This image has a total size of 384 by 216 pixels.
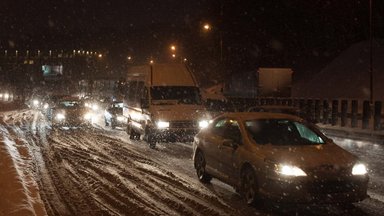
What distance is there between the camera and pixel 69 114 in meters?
29.9

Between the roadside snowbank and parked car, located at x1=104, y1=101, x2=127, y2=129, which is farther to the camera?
parked car, located at x1=104, y1=101, x2=127, y2=129

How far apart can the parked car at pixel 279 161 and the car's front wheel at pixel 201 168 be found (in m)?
0.03

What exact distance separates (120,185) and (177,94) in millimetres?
8474

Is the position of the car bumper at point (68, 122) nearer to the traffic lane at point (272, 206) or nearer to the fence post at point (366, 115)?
the fence post at point (366, 115)

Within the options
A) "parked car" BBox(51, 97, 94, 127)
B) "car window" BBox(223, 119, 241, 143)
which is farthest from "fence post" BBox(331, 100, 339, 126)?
"car window" BBox(223, 119, 241, 143)

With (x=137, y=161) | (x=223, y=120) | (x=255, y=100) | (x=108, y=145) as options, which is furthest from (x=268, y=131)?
(x=255, y=100)

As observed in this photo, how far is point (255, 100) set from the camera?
134 ft

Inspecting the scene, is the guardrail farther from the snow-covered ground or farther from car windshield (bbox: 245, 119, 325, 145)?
car windshield (bbox: 245, 119, 325, 145)

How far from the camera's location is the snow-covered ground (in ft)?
29.3

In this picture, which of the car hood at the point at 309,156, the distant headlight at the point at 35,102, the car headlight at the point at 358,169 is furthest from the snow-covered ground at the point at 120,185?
the distant headlight at the point at 35,102

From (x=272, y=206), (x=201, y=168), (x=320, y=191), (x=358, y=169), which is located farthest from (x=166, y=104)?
(x=320, y=191)

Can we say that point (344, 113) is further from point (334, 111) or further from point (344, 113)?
point (334, 111)

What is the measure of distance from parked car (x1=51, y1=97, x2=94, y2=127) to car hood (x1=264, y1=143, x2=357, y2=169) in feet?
72.1

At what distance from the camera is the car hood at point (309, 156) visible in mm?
8539
